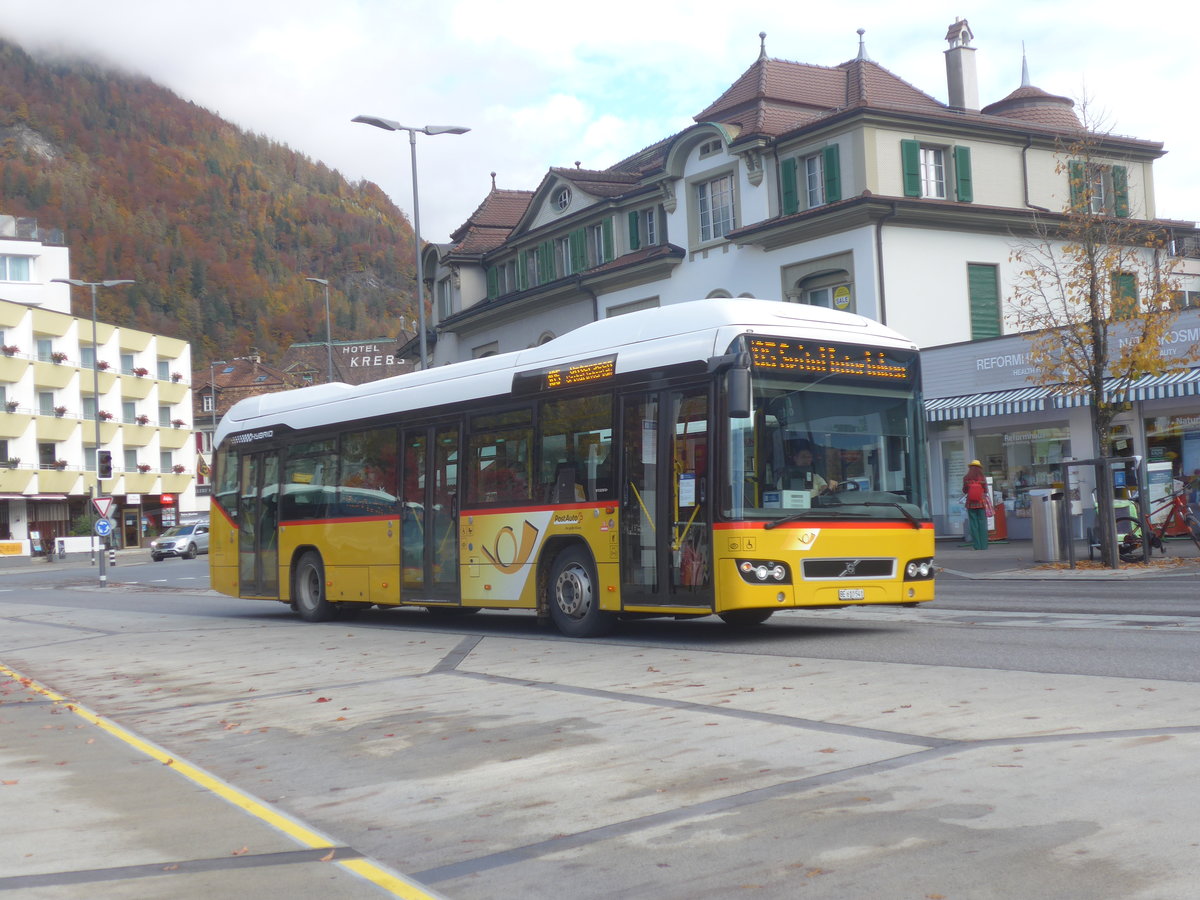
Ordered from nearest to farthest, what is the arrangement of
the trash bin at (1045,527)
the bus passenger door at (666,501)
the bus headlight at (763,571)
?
the bus headlight at (763,571)
the bus passenger door at (666,501)
the trash bin at (1045,527)

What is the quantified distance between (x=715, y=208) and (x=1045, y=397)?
1273 centimetres

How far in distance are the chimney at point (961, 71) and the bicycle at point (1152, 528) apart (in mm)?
21918

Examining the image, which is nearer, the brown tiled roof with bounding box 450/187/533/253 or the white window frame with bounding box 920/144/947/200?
the white window frame with bounding box 920/144/947/200

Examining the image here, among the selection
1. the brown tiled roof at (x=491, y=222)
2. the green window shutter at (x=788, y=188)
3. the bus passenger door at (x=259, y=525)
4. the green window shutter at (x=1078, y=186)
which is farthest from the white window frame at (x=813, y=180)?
the bus passenger door at (x=259, y=525)

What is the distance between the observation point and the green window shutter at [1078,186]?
23.4m

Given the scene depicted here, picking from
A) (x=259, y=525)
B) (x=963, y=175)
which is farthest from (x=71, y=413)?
(x=259, y=525)

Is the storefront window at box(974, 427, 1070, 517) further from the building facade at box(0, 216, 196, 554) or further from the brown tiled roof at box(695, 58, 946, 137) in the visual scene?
the building facade at box(0, 216, 196, 554)

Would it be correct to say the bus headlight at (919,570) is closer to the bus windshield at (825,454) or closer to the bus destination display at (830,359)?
the bus windshield at (825,454)

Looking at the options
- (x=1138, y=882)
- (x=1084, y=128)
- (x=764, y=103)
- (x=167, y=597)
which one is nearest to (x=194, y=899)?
(x=1138, y=882)

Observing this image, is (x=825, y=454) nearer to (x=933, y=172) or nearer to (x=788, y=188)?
(x=788, y=188)

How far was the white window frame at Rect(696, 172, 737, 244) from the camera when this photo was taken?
38.8 metres

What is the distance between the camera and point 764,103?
38.7 meters

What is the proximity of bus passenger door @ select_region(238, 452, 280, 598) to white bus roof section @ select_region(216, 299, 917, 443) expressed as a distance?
8.82 ft

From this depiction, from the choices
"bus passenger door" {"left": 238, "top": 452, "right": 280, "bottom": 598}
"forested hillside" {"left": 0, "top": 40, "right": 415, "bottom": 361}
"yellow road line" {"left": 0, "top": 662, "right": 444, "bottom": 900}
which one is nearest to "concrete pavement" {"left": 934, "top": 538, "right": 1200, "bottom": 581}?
"bus passenger door" {"left": 238, "top": 452, "right": 280, "bottom": 598}
